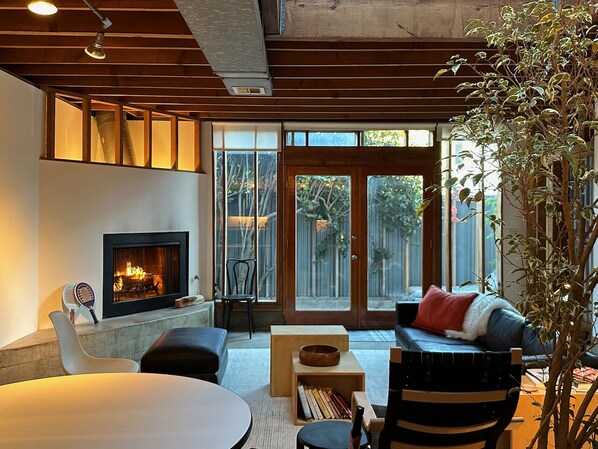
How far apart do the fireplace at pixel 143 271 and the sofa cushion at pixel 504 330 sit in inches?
136

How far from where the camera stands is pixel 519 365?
2.07 metres

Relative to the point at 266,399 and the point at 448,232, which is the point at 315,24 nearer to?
the point at 266,399

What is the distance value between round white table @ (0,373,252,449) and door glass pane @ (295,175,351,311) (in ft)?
A: 14.9

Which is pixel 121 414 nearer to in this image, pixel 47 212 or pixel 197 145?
pixel 47 212

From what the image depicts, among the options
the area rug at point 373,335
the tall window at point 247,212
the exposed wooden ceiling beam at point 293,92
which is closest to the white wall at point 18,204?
the exposed wooden ceiling beam at point 293,92

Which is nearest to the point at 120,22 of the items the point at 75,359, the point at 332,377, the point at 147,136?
the point at 75,359

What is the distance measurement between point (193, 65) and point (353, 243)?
326 centimetres

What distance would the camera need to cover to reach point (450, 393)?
205 centimetres

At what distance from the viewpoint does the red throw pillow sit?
4676 mm

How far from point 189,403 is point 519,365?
4.14 feet

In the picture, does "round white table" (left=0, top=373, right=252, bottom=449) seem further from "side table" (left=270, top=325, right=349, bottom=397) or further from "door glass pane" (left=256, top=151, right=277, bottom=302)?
"door glass pane" (left=256, top=151, right=277, bottom=302)

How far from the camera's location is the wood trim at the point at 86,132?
514 cm

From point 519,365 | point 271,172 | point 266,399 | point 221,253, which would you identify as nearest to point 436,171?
point 271,172

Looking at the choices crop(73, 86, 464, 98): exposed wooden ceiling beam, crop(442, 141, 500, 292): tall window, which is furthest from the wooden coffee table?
crop(442, 141, 500, 292): tall window
